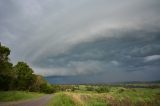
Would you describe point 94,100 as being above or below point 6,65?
below

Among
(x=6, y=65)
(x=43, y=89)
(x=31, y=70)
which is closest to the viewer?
(x=6, y=65)

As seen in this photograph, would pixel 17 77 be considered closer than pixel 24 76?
Yes

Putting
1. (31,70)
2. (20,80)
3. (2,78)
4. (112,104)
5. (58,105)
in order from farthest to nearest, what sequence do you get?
(31,70) < (20,80) < (2,78) < (112,104) < (58,105)

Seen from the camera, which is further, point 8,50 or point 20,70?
point 20,70

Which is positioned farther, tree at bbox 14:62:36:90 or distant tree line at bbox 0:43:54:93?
tree at bbox 14:62:36:90

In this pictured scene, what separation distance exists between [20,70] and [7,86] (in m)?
18.6

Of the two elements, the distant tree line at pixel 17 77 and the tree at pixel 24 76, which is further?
the tree at pixel 24 76

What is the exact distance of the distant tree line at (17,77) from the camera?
56.8m

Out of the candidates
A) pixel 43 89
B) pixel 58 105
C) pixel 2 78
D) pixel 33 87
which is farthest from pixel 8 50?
pixel 43 89

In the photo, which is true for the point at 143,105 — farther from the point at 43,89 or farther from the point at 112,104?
the point at 43,89

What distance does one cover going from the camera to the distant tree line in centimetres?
5675

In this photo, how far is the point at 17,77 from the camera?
8938cm

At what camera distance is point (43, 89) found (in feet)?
397

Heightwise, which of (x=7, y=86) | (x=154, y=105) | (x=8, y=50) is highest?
(x=8, y=50)
